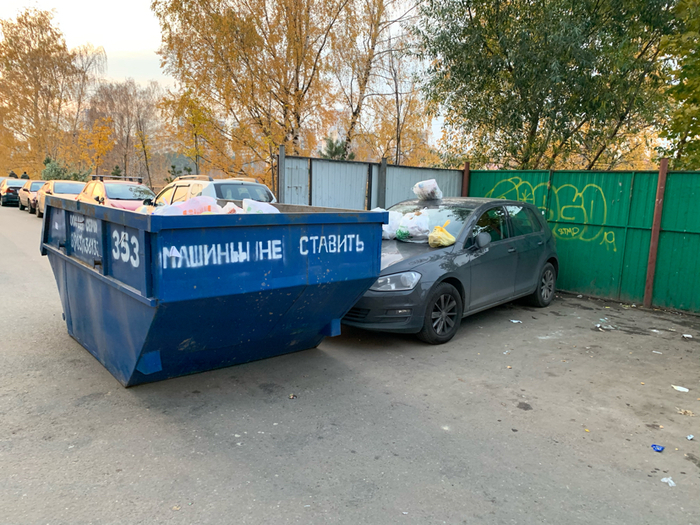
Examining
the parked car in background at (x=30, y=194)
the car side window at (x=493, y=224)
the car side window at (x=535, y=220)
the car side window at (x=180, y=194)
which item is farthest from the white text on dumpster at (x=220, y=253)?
the parked car in background at (x=30, y=194)

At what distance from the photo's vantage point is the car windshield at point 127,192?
1377cm

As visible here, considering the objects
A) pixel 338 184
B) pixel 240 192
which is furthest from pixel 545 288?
pixel 240 192

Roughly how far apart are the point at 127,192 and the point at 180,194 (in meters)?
4.45

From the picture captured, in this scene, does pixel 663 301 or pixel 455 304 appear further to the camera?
pixel 663 301

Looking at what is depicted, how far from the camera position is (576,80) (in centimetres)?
1066

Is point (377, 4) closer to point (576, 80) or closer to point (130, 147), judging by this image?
point (576, 80)

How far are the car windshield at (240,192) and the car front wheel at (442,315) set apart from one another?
5774 mm

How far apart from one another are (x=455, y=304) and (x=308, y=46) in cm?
1562

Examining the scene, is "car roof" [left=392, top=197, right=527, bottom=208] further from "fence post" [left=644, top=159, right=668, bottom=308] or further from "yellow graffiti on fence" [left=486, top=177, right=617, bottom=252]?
"fence post" [left=644, top=159, right=668, bottom=308]

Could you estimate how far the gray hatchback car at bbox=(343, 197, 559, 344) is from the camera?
17.9 feet

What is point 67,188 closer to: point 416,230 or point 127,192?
point 127,192

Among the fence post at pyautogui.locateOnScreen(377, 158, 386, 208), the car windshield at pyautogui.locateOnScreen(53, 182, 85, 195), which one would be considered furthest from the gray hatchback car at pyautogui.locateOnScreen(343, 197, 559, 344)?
the car windshield at pyautogui.locateOnScreen(53, 182, 85, 195)

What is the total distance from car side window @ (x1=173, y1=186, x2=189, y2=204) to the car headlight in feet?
21.5

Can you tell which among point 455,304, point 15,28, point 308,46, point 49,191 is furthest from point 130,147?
point 455,304
